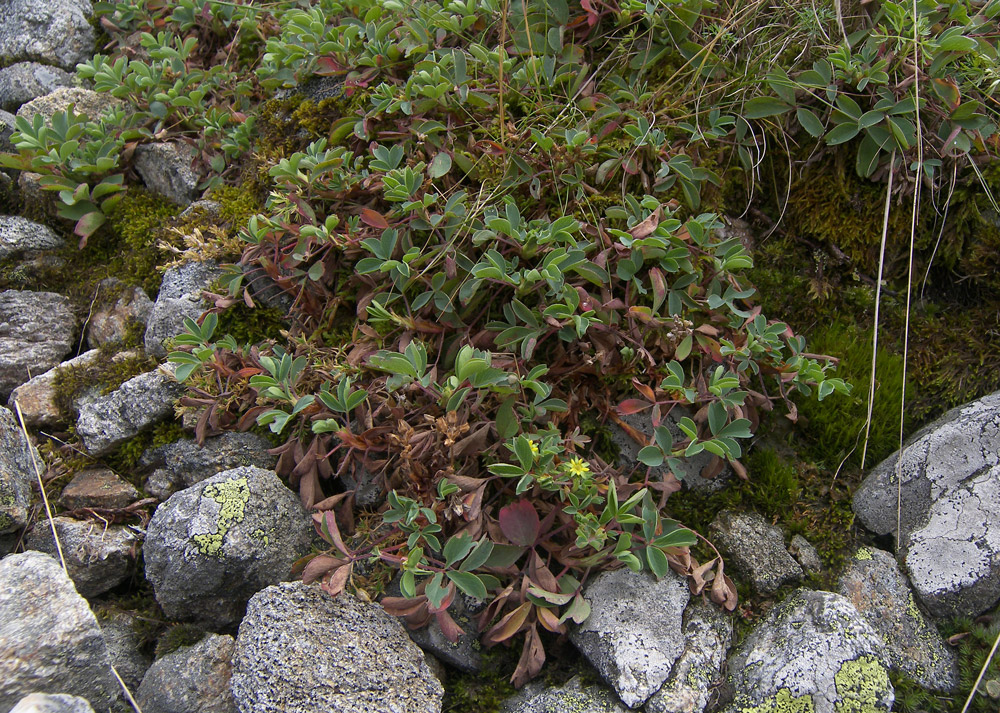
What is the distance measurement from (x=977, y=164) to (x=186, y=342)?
4.08m

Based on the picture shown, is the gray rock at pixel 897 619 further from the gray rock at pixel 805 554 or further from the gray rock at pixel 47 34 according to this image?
the gray rock at pixel 47 34

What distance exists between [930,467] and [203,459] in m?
3.43

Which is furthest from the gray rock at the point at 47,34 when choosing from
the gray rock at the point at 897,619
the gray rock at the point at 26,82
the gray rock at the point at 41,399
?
the gray rock at the point at 897,619

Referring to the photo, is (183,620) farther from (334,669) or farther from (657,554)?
(657,554)

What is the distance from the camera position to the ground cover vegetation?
293 cm

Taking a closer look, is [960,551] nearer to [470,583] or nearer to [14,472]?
[470,583]

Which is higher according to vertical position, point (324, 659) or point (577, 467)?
point (577, 467)

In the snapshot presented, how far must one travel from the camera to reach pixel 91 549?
321cm

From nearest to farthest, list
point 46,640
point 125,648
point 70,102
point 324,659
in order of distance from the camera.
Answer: point 46,640, point 324,659, point 125,648, point 70,102

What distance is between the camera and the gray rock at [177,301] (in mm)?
3762

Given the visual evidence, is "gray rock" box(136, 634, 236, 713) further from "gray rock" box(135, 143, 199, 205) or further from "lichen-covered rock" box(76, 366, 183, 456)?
"gray rock" box(135, 143, 199, 205)

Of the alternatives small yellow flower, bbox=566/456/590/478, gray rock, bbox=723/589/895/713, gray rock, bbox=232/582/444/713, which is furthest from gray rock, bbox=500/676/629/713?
small yellow flower, bbox=566/456/590/478

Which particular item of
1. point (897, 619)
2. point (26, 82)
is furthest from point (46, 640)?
point (26, 82)

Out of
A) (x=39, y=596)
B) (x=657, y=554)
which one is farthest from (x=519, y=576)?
(x=39, y=596)
